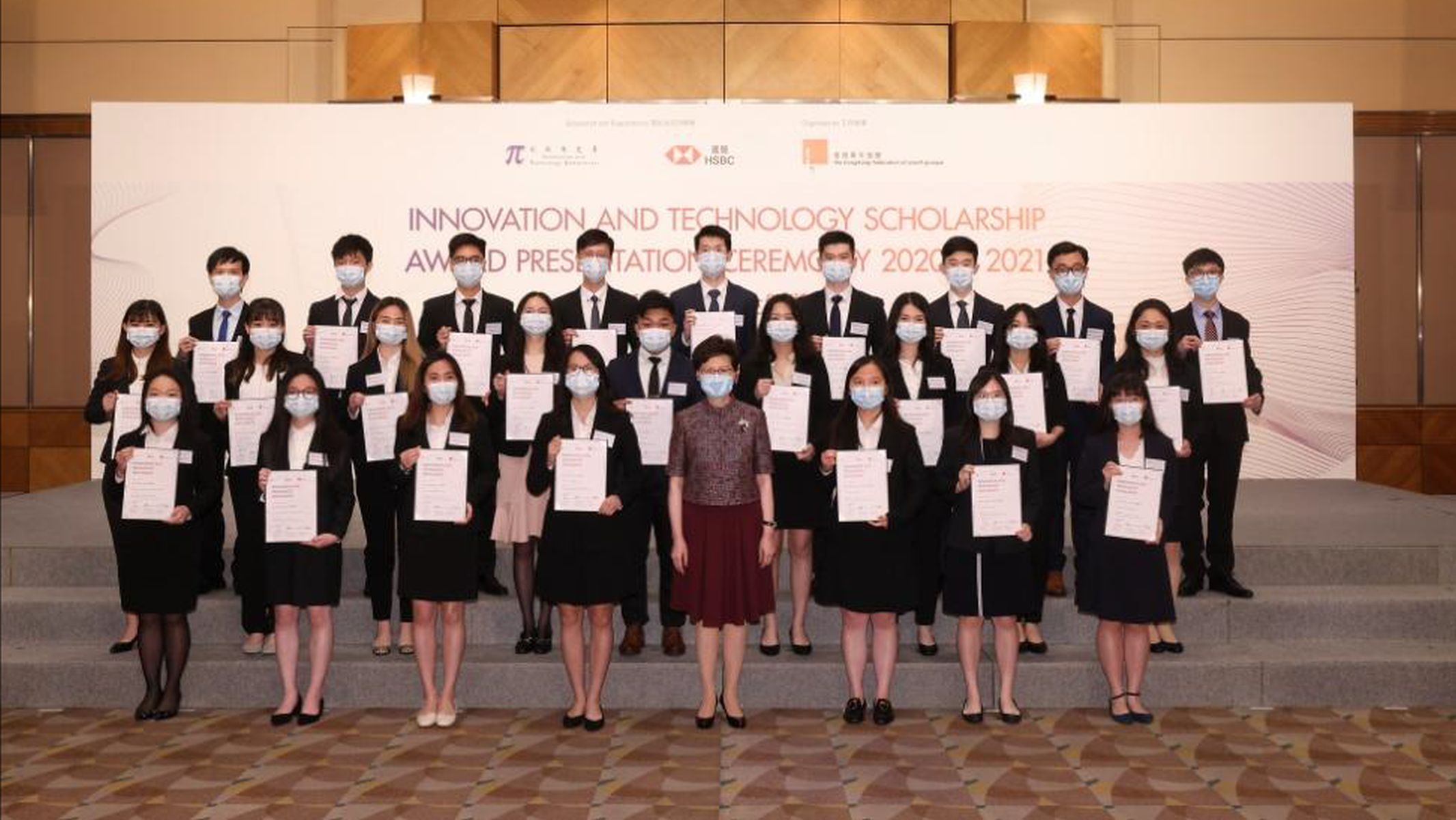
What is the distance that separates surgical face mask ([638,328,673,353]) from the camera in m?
5.23

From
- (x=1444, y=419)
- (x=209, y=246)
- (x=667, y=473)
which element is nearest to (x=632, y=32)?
(x=209, y=246)

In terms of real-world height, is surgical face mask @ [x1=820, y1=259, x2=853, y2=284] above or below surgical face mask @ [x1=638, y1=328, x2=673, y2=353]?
above

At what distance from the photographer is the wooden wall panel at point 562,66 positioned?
9.78m

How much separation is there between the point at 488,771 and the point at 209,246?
521 centimetres

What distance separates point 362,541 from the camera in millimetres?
6430

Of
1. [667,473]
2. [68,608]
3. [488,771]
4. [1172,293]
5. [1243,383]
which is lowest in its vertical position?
[488,771]

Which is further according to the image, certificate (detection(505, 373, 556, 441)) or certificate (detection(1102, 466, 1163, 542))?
certificate (detection(505, 373, 556, 441))

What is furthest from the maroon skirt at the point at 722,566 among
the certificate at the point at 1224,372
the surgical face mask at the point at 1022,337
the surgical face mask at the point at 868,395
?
the certificate at the point at 1224,372

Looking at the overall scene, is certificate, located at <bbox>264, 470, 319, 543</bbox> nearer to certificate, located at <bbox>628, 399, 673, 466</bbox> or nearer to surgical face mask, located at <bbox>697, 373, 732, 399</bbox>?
certificate, located at <bbox>628, 399, 673, 466</bbox>

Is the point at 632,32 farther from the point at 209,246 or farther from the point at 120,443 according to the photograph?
the point at 120,443

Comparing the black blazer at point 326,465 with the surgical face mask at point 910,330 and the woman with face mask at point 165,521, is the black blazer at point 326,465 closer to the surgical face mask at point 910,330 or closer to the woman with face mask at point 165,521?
the woman with face mask at point 165,521

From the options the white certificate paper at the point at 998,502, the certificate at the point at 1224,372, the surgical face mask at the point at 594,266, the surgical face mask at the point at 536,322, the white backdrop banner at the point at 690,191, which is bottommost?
the white certificate paper at the point at 998,502

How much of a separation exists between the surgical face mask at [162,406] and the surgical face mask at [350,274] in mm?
907

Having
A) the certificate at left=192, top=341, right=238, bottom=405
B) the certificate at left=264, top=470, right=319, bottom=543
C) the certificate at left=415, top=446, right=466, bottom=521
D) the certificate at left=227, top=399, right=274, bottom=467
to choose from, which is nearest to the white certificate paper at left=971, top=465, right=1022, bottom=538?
Result: the certificate at left=415, top=446, right=466, bottom=521
